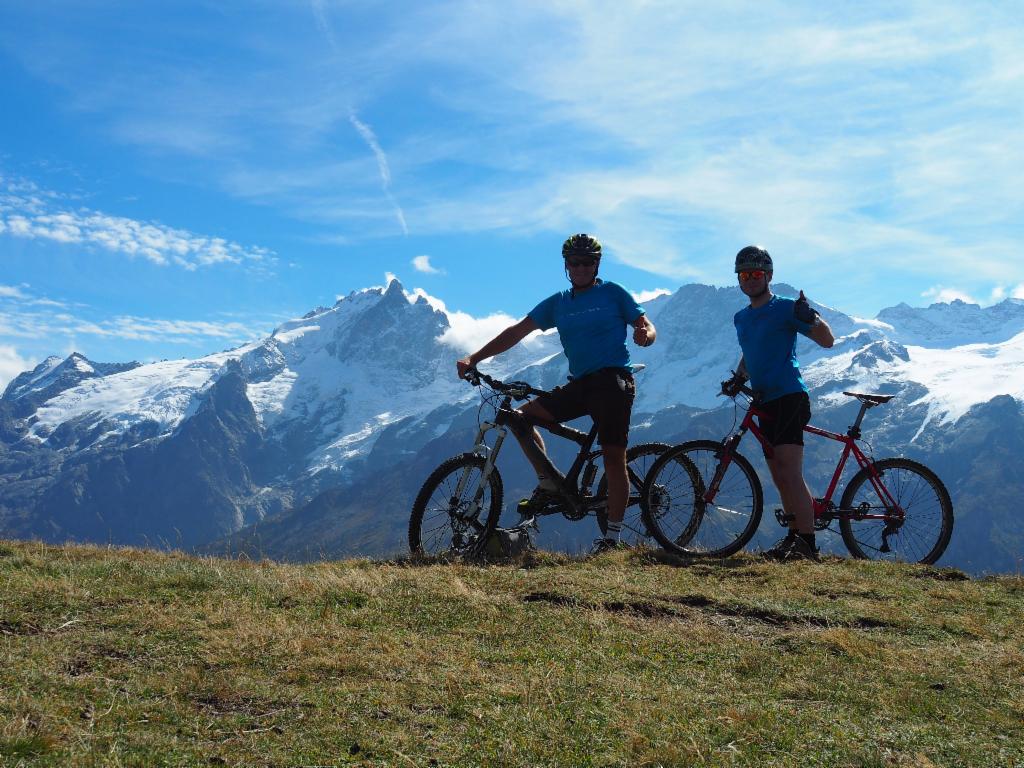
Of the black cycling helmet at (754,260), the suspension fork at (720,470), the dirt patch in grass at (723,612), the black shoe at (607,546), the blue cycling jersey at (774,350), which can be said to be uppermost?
the black cycling helmet at (754,260)

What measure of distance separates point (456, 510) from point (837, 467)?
5397 millimetres

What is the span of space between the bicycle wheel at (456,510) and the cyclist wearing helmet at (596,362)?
687mm

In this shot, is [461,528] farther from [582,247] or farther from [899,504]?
[899,504]

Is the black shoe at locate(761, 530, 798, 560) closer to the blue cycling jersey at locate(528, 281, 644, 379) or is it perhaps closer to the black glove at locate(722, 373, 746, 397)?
the black glove at locate(722, 373, 746, 397)

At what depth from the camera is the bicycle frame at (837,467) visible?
37.6ft

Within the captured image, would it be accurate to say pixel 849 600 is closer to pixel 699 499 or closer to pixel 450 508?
pixel 699 499

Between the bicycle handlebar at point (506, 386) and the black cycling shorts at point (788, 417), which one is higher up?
the bicycle handlebar at point (506, 386)

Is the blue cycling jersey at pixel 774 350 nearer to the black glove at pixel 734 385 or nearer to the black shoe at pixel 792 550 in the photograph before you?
the black glove at pixel 734 385

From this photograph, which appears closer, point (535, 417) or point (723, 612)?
point (723, 612)

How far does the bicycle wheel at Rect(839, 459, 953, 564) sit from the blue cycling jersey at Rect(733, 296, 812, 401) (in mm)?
2181

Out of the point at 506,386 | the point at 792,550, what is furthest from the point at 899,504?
the point at 506,386

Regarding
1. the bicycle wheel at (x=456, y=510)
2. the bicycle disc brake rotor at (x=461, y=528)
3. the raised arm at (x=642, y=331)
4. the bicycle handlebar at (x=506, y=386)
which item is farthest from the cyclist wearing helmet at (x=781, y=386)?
the bicycle disc brake rotor at (x=461, y=528)

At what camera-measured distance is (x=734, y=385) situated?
11.5 meters

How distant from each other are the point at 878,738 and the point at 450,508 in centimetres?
700
